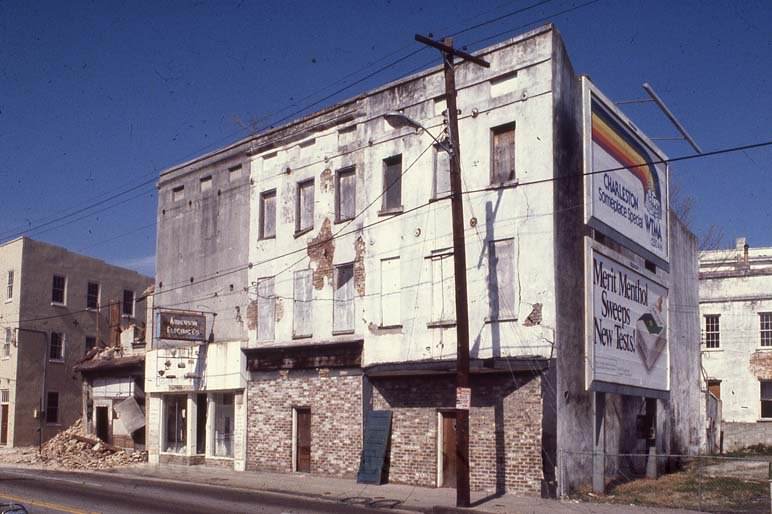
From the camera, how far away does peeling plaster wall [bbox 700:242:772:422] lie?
41.8 meters

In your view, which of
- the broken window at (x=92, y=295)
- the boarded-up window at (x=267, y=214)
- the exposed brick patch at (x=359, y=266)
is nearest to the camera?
→ the exposed brick patch at (x=359, y=266)

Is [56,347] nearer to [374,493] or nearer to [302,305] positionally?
[302,305]

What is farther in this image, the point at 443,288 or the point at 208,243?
the point at 208,243

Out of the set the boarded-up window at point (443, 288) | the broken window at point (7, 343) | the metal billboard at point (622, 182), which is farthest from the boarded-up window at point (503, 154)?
the broken window at point (7, 343)

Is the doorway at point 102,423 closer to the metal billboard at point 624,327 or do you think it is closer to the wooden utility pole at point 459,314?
the metal billboard at point 624,327

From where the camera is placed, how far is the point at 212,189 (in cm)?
3428

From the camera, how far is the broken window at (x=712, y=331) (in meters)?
43.3

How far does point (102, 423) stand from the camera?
41938mm

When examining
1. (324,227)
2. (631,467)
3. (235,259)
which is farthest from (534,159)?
(235,259)

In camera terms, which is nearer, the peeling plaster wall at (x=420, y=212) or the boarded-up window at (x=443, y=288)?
the peeling plaster wall at (x=420, y=212)

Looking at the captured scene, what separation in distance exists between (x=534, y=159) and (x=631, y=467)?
1074cm

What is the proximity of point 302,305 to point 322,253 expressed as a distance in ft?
6.29

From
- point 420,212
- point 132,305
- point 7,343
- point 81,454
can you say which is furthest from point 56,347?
point 420,212

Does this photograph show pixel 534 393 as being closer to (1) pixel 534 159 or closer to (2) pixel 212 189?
(1) pixel 534 159
